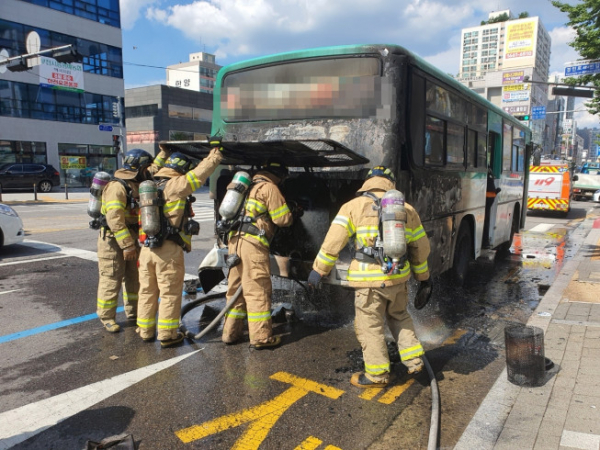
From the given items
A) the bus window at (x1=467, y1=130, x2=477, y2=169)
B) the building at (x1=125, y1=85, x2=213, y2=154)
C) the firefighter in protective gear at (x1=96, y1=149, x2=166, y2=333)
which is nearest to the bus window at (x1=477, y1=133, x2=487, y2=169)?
the bus window at (x1=467, y1=130, x2=477, y2=169)

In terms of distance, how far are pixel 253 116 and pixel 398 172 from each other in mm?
1877

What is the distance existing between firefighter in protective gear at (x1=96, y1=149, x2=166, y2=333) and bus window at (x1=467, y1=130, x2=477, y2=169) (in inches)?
159

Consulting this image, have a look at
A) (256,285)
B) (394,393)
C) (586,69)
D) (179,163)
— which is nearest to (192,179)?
(179,163)

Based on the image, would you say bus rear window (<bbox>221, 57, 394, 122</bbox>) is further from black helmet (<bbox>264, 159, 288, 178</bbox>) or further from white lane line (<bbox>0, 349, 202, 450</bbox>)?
white lane line (<bbox>0, 349, 202, 450</bbox>)

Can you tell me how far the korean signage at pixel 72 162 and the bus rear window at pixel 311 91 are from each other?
2914cm

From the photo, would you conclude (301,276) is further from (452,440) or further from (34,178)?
(34,178)

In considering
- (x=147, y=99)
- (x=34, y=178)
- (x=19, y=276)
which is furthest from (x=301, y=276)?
(x=147, y=99)

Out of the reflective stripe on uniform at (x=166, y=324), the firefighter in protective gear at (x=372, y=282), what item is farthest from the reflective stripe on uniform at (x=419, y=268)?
the reflective stripe on uniform at (x=166, y=324)

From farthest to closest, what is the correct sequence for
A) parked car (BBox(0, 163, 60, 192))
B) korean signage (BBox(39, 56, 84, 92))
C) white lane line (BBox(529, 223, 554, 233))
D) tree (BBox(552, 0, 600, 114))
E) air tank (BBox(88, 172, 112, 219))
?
korean signage (BBox(39, 56, 84, 92))
parked car (BBox(0, 163, 60, 192))
white lane line (BBox(529, 223, 554, 233))
tree (BBox(552, 0, 600, 114))
air tank (BBox(88, 172, 112, 219))

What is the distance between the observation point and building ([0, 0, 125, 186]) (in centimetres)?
2727

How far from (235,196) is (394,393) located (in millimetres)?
2247

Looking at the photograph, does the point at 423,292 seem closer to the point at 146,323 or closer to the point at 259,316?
the point at 259,316

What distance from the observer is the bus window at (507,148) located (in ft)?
27.0

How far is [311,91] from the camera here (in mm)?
4777
